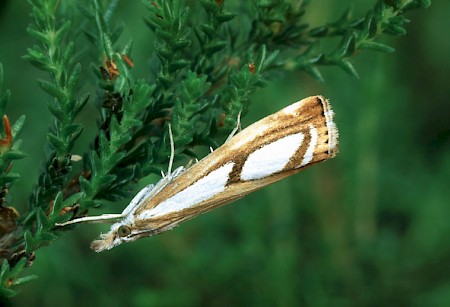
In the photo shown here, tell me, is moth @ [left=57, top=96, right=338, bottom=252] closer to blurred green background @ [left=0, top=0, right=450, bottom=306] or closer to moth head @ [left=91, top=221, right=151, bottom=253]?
moth head @ [left=91, top=221, right=151, bottom=253]

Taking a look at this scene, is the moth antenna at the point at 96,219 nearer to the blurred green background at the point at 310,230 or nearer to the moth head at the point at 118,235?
the moth head at the point at 118,235

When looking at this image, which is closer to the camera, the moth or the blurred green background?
the moth

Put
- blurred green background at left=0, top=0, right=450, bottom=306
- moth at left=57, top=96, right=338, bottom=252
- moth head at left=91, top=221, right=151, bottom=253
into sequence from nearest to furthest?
moth at left=57, top=96, right=338, bottom=252, moth head at left=91, top=221, right=151, bottom=253, blurred green background at left=0, top=0, right=450, bottom=306

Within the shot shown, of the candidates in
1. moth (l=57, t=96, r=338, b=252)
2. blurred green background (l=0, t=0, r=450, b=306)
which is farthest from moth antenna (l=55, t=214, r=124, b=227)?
blurred green background (l=0, t=0, r=450, b=306)

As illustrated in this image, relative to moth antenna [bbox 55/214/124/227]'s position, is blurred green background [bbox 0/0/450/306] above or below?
below

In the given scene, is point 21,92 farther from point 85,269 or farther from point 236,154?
point 236,154

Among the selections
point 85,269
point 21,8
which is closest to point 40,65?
point 85,269

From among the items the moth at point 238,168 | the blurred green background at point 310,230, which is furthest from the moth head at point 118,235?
the blurred green background at point 310,230

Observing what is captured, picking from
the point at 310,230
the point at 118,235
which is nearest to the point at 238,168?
the point at 118,235
